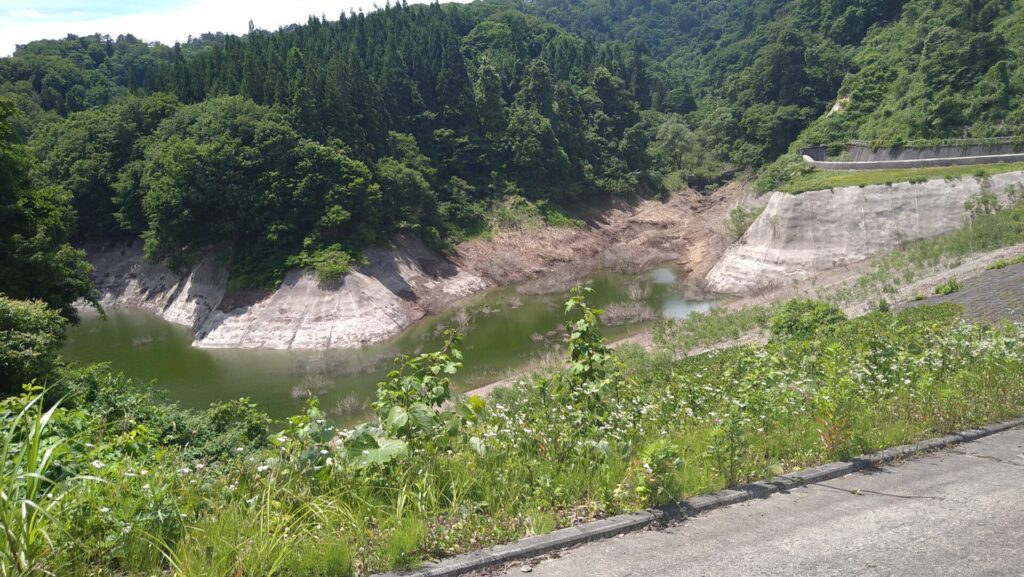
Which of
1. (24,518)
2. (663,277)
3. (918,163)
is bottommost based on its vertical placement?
(663,277)

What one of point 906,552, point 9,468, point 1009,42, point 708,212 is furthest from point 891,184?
point 9,468

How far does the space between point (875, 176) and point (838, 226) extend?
4.04m

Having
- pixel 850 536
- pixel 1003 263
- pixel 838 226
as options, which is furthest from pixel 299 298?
pixel 850 536

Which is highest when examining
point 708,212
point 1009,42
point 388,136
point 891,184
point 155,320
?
point 1009,42

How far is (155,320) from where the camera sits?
39.3m

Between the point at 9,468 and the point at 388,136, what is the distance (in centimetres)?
4645

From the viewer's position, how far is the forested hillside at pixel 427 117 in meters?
37.8

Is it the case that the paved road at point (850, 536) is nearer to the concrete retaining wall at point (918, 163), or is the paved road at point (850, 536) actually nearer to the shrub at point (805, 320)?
the shrub at point (805, 320)

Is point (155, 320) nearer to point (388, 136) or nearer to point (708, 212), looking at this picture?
point (388, 136)

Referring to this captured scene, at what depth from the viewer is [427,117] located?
5488 cm

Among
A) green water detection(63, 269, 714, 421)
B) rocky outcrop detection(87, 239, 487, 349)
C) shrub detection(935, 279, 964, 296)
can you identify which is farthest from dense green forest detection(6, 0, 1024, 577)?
green water detection(63, 269, 714, 421)

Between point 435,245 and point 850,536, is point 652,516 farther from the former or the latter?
point 435,245

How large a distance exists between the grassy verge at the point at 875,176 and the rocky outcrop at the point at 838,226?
0.40 metres

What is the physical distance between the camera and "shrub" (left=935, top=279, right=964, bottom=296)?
2265 centimetres
